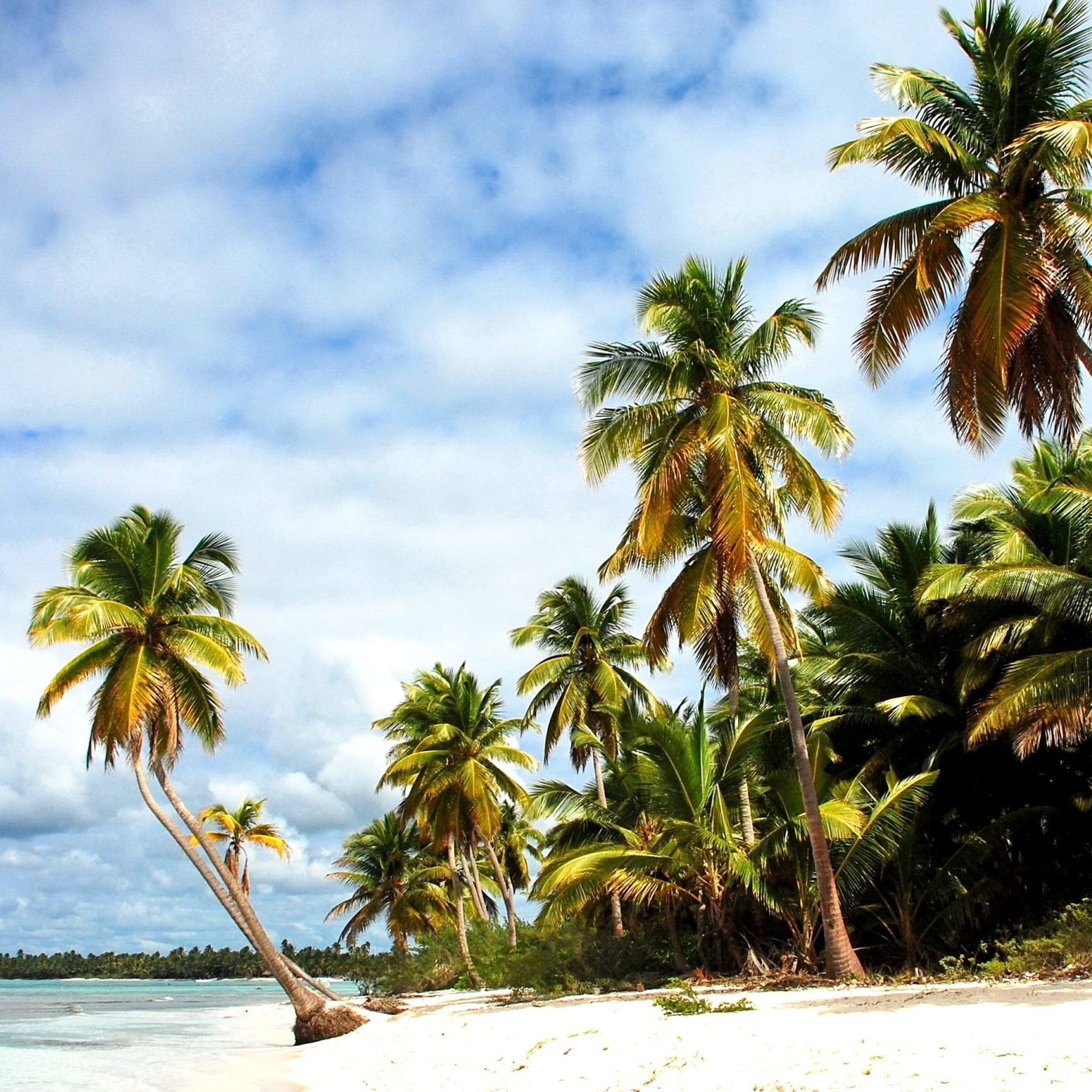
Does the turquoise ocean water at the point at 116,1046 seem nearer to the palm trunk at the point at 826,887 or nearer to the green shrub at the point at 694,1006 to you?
the green shrub at the point at 694,1006

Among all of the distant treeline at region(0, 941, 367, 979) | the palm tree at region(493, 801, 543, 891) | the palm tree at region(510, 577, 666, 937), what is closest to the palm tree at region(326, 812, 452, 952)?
the palm tree at region(493, 801, 543, 891)

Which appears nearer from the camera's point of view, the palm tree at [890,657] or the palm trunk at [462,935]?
the palm tree at [890,657]

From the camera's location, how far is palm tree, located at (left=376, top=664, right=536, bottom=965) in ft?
92.3

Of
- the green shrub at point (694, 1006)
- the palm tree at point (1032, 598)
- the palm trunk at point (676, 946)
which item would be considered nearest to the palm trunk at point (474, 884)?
the palm trunk at point (676, 946)

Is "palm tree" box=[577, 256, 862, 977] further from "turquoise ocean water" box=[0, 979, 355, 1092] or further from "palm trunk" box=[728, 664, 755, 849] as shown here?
"turquoise ocean water" box=[0, 979, 355, 1092]

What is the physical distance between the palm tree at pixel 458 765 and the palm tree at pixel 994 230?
738 inches

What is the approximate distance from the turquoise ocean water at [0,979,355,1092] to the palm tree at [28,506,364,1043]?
121 inches

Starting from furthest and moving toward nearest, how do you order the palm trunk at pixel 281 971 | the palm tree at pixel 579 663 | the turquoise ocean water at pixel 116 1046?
the palm tree at pixel 579 663, the palm trunk at pixel 281 971, the turquoise ocean water at pixel 116 1046

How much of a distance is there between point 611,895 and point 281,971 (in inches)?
282

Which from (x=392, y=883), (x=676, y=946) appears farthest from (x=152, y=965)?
(x=676, y=946)

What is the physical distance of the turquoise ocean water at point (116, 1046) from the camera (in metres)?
17.5

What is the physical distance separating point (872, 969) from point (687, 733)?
4895 millimetres

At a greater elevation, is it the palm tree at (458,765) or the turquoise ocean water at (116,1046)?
the palm tree at (458,765)

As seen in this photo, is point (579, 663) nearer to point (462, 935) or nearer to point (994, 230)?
point (462, 935)
